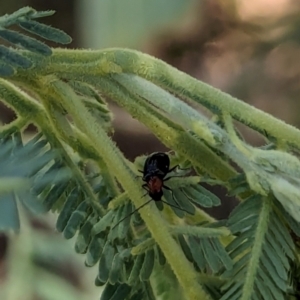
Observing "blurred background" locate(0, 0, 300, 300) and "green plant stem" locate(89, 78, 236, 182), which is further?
"blurred background" locate(0, 0, 300, 300)

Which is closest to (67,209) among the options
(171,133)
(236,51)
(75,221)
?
(75,221)

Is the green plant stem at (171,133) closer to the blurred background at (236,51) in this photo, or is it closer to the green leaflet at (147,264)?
the green leaflet at (147,264)

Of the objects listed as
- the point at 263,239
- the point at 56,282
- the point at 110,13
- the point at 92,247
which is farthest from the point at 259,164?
the point at 56,282

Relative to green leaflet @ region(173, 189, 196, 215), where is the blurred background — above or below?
above

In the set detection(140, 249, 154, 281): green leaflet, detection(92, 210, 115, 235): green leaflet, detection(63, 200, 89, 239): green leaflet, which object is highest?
detection(63, 200, 89, 239): green leaflet

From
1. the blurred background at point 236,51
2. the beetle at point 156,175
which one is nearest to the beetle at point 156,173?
the beetle at point 156,175

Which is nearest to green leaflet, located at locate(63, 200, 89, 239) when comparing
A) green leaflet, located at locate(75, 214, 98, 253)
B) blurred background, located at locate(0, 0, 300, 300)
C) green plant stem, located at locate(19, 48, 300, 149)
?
green leaflet, located at locate(75, 214, 98, 253)

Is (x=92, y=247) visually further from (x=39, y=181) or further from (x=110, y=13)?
(x=110, y=13)

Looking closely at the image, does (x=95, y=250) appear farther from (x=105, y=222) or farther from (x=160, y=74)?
(x=160, y=74)

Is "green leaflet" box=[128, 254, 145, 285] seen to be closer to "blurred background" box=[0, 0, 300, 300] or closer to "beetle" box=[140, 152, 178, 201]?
"beetle" box=[140, 152, 178, 201]
